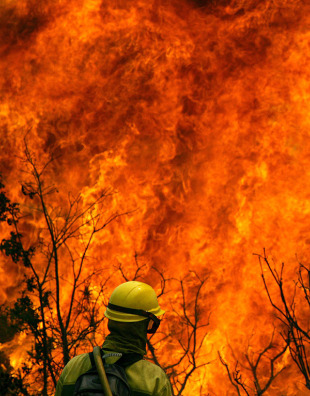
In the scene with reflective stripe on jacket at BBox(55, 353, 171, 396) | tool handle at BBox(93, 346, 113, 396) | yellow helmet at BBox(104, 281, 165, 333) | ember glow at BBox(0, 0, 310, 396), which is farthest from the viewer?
ember glow at BBox(0, 0, 310, 396)

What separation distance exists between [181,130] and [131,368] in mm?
15612

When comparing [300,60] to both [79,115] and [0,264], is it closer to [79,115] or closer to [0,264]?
[79,115]

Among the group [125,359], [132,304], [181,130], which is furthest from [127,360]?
[181,130]

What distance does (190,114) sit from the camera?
18.2 m

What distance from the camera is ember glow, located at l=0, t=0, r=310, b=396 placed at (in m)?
16.7

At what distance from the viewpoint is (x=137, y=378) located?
9.35ft

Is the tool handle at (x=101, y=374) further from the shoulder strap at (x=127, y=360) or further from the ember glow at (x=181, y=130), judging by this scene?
the ember glow at (x=181, y=130)

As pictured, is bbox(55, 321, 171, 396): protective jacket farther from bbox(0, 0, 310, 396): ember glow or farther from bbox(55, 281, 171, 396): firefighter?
bbox(0, 0, 310, 396): ember glow

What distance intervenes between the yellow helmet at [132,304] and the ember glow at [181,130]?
1342 cm

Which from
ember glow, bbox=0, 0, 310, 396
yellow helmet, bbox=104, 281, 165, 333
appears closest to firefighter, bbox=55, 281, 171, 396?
yellow helmet, bbox=104, 281, 165, 333

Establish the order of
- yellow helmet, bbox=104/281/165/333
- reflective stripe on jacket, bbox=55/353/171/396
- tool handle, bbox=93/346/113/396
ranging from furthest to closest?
yellow helmet, bbox=104/281/165/333
reflective stripe on jacket, bbox=55/353/171/396
tool handle, bbox=93/346/113/396

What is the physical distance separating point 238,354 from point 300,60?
29.4 feet

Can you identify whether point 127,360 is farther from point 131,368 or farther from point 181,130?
point 181,130

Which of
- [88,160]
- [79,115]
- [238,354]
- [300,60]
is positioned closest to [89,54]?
[79,115]
